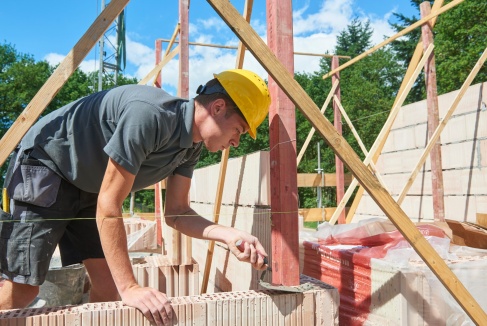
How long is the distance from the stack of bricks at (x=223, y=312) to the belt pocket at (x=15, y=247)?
9.5 inches

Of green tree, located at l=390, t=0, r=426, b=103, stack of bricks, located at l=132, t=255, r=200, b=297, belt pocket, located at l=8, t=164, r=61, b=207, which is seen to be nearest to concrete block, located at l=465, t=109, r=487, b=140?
stack of bricks, located at l=132, t=255, r=200, b=297

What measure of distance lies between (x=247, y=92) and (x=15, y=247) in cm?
123

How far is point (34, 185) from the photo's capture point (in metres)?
1.94

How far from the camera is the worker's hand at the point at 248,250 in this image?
1953 millimetres

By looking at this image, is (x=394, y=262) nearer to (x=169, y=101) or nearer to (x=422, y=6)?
(x=169, y=101)

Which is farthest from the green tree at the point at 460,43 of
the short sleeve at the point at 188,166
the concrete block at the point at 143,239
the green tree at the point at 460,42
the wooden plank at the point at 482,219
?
the short sleeve at the point at 188,166

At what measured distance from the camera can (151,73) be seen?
18.9 ft

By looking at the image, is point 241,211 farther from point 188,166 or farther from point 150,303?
point 150,303

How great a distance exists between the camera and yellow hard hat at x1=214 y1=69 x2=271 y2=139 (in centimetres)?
191

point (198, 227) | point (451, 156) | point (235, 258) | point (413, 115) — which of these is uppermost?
point (413, 115)

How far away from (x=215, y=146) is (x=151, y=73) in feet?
13.4

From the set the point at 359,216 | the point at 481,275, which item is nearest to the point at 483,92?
the point at 359,216

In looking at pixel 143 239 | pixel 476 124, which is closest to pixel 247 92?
pixel 143 239

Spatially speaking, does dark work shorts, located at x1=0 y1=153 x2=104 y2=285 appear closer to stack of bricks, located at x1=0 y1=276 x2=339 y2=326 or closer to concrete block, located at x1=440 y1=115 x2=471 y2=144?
stack of bricks, located at x1=0 y1=276 x2=339 y2=326
